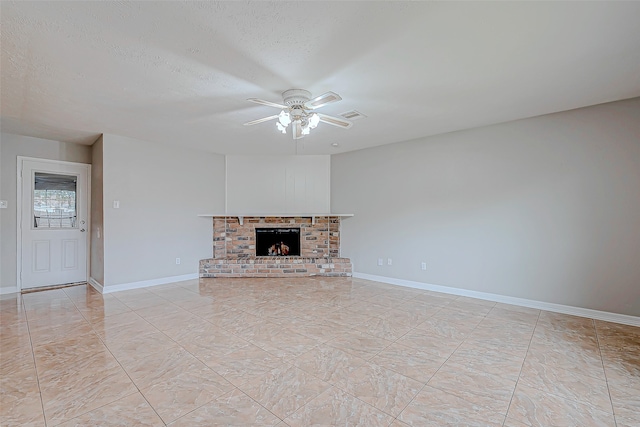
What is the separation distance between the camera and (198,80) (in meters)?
2.67

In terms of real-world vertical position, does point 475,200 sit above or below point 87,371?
above

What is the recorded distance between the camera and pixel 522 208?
3.81 m

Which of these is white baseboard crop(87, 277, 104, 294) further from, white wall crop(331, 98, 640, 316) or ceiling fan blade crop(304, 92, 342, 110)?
white wall crop(331, 98, 640, 316)

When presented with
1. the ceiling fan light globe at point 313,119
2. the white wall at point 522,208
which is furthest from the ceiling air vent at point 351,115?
the white wall at point 522,208

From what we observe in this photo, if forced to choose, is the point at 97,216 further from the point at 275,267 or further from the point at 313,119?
the point at 313,119

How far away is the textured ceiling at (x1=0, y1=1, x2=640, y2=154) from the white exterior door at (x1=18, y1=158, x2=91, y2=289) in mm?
1213

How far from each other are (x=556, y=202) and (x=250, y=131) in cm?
408

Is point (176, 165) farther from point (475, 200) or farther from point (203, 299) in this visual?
point (475, 200)

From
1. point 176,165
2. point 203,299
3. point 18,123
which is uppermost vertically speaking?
point 18,123

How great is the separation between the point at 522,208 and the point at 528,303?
1.22 meters

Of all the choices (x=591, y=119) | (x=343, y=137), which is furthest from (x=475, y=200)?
(x=343, y=137)

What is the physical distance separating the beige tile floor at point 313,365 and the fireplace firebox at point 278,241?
2197 mm

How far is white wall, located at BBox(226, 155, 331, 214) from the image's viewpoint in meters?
5.99

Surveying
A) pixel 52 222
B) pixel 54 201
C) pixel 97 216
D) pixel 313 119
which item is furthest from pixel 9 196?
pixel 313 119
